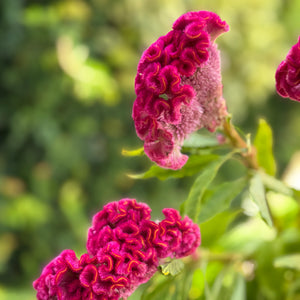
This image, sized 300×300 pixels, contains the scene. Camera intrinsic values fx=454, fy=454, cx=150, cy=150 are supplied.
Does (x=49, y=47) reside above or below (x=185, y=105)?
above

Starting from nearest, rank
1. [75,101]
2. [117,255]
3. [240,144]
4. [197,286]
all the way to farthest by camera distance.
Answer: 1. [117,255]
2. [240,144]
3. [197,286]
4. [75,101]

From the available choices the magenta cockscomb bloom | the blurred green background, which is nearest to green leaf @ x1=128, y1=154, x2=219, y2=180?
the magenta cockscomb bloom

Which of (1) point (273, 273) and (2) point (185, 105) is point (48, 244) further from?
(2) point (185, 105)

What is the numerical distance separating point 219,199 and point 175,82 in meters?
0.16

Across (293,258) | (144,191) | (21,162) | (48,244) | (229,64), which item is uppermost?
(229,64)

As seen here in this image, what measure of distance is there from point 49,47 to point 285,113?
59.0 inches

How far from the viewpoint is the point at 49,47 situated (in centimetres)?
185

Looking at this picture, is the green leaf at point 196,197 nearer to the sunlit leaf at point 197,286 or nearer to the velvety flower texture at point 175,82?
the velvety flower texture at point 175,82

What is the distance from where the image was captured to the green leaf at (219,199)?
1.49 ft

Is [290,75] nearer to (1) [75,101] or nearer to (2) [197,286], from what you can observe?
(2) [197,286]

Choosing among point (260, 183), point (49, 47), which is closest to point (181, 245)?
point (260, 183)

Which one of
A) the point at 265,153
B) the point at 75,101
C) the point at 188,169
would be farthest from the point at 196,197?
the point at 75,101

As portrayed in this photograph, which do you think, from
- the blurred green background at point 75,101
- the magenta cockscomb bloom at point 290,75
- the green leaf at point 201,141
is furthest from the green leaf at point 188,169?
the blurred green background at point 75,101

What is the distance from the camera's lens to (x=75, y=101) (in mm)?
1938
